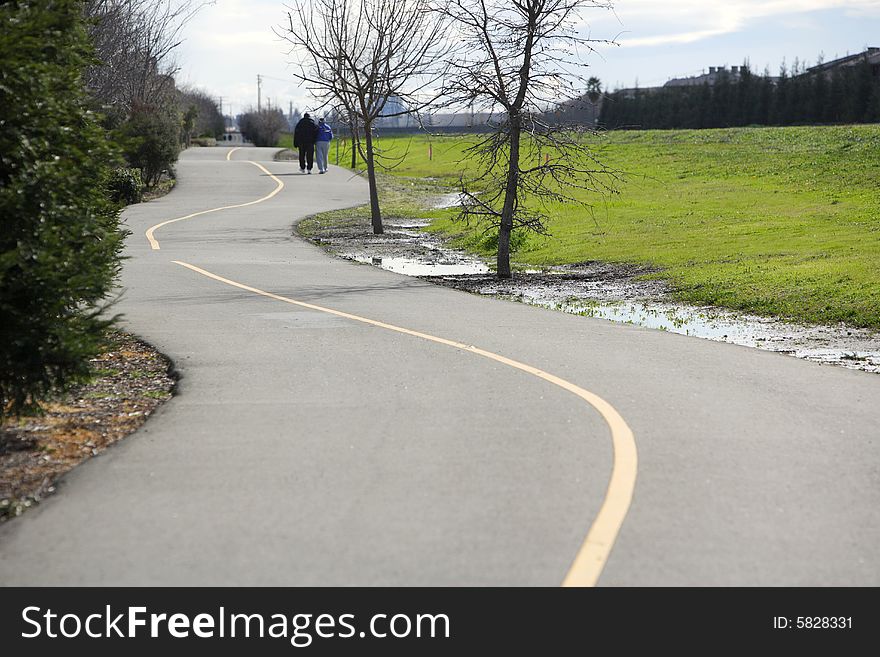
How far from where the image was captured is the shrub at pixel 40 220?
713cm

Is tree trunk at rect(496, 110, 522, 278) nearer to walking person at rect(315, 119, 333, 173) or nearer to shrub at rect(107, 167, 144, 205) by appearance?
shrub at rect(107, 167, 144, 205)

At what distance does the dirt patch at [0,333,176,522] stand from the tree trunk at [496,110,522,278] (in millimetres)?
9584

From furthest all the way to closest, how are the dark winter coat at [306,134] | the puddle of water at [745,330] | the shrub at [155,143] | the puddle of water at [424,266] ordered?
the dark winter coat at [306,134]
the shrub at [155,143]
the puddle of water at [424,266]
the puddle of water at [745,330]

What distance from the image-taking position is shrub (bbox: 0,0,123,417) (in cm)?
713

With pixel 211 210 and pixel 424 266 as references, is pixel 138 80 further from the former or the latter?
pixel 424 266

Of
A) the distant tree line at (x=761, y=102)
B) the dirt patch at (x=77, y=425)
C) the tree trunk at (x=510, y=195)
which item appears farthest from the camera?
the distant tree line at (x=761, y=102)

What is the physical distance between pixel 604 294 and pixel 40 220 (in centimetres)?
1173

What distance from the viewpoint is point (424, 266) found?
2252cm

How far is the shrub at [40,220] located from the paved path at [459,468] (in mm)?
783

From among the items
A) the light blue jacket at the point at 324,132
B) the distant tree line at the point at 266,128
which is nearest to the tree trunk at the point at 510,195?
the light blue jacket at the point at 324,132

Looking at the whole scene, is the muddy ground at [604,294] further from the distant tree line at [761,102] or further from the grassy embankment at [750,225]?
the distant tree line at [761,102]
